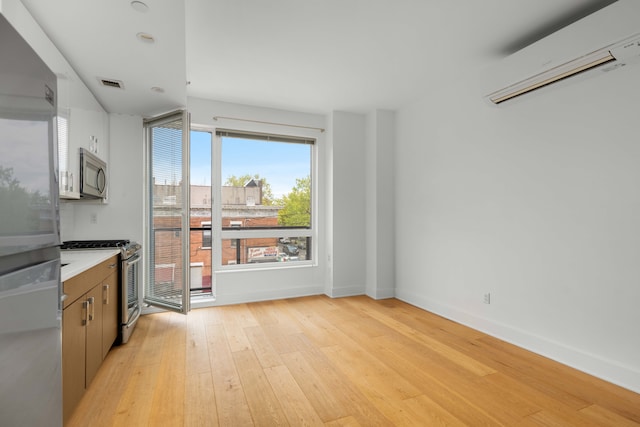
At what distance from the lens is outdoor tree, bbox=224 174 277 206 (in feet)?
14.4

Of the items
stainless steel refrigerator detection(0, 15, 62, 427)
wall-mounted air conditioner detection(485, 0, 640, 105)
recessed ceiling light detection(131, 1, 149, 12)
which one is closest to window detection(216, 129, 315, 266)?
recessed ceiling light detection(131, 1, 149, 12)

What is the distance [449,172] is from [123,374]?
3673 mm

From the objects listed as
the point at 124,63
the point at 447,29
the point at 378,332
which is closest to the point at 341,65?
Answer: the point at 447,29

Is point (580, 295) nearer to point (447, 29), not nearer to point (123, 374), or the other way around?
point (447, 29)

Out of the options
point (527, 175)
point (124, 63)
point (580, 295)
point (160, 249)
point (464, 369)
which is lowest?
point (464, 369)

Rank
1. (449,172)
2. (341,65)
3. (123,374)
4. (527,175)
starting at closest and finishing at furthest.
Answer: (123,374) < (527,175) < (341,65) < (449,172)

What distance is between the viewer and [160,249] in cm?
371

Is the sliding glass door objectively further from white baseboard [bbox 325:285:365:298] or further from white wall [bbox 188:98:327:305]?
white baseboard [bbox 325:285:365:298]

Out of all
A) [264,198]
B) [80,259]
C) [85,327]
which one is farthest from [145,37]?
[264,198]

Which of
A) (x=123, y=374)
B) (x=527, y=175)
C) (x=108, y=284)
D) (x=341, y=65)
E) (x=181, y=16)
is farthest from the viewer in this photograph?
(x=341, y=65)

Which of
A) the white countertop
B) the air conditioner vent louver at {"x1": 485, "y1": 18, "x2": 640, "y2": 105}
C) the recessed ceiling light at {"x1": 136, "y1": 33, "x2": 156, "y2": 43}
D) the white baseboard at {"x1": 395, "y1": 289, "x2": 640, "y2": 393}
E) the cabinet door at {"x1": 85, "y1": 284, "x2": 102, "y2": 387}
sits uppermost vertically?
the recessed ceiling light at {"x1": 136, "y1": 33, "x2": 156, "y2": 43}

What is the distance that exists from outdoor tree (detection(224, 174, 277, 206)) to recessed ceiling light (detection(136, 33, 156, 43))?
229 cm

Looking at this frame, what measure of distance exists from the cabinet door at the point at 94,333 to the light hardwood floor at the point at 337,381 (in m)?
0.13

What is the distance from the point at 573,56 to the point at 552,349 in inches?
90.9
